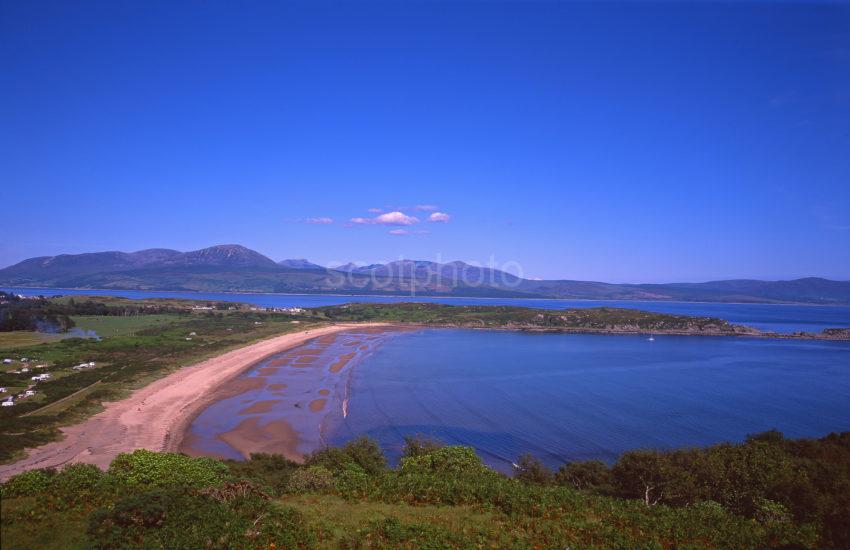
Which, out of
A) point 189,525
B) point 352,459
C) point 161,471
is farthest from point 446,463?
point 189,525

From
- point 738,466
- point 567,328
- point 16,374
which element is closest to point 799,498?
point 738,466

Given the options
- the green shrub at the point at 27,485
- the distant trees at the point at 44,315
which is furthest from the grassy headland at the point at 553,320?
the green shrub at the point at 27,485

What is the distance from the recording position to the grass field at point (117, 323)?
6750 cm

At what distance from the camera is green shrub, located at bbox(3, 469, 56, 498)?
9.49 metres

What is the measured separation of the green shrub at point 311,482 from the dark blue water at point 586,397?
1273cm

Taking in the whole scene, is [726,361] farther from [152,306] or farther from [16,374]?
[152,306]

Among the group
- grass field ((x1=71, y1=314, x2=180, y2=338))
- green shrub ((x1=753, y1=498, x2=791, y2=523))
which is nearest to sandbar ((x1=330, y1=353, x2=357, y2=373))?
grass field ((x1=71, y1=314, x2=180, y2=338))

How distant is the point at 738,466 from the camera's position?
50.2 feet

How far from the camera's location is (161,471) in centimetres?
1210

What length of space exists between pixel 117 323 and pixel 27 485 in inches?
3211

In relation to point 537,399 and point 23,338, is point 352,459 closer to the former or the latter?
point 537,399

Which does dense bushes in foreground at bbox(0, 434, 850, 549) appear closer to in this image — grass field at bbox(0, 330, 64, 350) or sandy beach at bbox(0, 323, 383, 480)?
sandy beach at bbox(0, 323, 383, 480)

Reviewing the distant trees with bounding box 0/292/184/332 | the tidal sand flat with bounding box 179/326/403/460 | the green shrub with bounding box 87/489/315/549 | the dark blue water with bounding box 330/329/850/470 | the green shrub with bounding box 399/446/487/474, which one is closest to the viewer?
the green shrub with bounding box 87/489/315/549

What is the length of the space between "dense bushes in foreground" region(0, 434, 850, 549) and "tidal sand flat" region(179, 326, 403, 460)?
40.6ft
